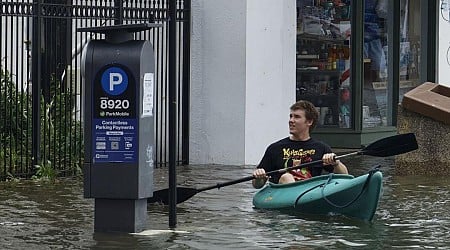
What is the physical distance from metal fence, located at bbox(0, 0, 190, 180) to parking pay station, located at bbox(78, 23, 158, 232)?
178 inches

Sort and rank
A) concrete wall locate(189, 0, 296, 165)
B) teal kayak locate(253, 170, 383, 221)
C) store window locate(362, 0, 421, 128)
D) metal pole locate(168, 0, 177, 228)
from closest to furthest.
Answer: metal pole locate(168, 0, 177, 228), teal kayak locate(253, 170, 383, 221), concrete wall locate(189, 0, 296, 165), store window locate(362, 0, 421, 128)

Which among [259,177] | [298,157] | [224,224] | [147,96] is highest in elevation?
[147,96]

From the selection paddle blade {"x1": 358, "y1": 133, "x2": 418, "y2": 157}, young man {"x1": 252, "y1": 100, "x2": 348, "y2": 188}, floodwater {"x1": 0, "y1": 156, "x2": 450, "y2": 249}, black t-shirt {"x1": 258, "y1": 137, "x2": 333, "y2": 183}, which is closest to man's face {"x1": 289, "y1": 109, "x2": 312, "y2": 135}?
young man {"x1": 252, "y1": 100, "x2": 348, "y2": 188}

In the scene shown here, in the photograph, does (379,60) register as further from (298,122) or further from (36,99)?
(298,122)

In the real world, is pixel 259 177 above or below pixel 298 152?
below

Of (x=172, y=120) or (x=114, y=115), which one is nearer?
(x=114, y=115)

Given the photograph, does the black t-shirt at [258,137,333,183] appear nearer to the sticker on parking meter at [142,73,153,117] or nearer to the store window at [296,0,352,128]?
the sticker on parking meter at [142,73,153,117]

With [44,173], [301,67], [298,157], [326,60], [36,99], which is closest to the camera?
[298,157]

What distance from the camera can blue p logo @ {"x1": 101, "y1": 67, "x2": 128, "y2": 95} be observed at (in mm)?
9297

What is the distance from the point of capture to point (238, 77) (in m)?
16.1

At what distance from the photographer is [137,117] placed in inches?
364

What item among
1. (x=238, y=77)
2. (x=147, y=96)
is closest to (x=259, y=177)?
(x=147, y=96)

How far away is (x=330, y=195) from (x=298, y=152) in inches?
30.5

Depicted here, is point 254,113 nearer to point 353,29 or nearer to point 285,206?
point 353,29
